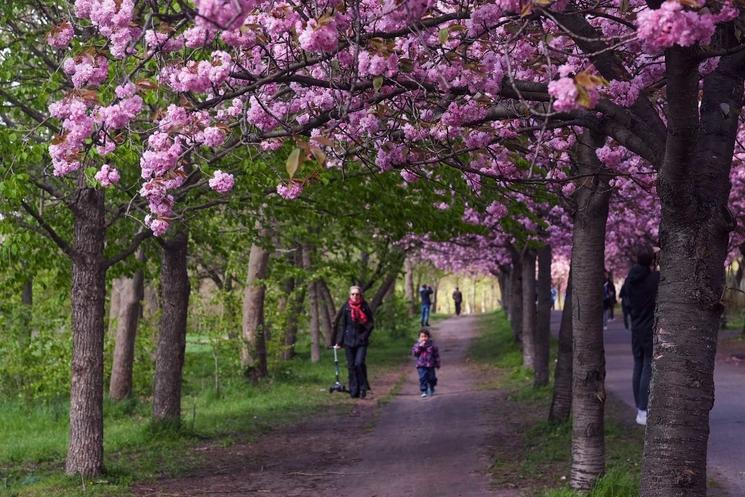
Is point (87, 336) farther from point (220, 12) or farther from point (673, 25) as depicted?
point (673, 25)

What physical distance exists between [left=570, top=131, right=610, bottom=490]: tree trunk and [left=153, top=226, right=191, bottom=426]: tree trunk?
21.1ft

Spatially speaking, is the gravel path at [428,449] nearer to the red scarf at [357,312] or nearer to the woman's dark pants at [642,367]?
the red scarf at [357,312]

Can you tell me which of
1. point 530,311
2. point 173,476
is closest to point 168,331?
point 173,476

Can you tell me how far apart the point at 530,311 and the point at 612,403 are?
7.48 m

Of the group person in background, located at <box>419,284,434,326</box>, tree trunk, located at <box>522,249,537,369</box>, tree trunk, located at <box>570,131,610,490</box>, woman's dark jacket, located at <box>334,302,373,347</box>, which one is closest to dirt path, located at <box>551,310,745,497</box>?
tree trunk, located at <box>570,131,610,490</box>

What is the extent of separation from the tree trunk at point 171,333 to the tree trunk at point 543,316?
21.7 ft

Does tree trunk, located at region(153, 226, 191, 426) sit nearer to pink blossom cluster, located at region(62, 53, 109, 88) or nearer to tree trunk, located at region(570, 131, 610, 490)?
tree trunk, located at region(570, 131, 610, 490)

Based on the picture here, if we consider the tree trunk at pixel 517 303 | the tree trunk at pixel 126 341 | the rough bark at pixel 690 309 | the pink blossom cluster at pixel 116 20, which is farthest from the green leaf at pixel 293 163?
the tree trunk at pixel 517 303

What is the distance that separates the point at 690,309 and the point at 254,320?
1704 cm

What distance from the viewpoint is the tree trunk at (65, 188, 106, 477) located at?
11.0 m

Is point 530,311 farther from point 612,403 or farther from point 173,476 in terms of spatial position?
point 173,476

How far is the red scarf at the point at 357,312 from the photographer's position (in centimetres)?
1806

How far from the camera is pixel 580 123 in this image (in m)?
6.81

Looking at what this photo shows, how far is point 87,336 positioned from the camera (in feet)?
36.6
